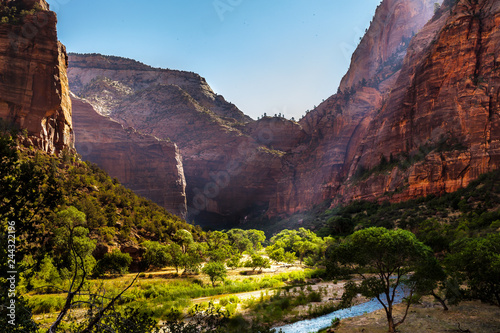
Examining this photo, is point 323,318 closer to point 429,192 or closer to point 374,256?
point 374,256

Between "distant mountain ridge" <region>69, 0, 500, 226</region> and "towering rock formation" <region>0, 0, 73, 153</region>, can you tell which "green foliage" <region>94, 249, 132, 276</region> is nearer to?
"towering rock formation" <region>0, 0, 73, 153</region>

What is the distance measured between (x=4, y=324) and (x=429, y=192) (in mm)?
62003

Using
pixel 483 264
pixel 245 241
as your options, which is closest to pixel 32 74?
pixel 245 241

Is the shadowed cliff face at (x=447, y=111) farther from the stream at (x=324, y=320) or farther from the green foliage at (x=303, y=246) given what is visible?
the stream at (x=324, y=320)

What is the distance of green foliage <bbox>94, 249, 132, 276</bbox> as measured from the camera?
94.2 feet

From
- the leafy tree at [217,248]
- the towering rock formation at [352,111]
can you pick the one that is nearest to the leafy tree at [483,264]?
the leafy tree at [217,248]

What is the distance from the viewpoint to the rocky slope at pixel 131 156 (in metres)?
82.8

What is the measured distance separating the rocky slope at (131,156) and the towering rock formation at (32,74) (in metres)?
46.1

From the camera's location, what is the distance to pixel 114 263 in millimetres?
29344

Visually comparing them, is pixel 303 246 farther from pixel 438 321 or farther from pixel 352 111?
pixel 352 111

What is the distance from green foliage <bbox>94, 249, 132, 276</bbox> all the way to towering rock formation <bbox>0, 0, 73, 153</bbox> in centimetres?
1680

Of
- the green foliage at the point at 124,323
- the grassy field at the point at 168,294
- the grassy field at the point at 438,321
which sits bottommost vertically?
the grassy field at the point at 438,321

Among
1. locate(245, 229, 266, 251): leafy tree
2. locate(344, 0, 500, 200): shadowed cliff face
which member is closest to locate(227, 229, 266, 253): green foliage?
locate(245, 229, 266, 251): leafy tree

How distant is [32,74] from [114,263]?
2607 cm
